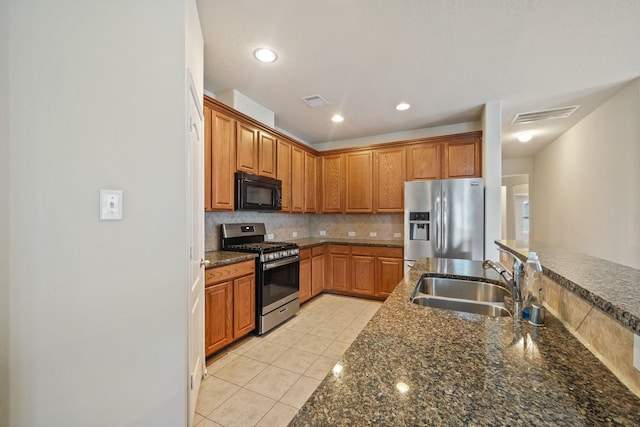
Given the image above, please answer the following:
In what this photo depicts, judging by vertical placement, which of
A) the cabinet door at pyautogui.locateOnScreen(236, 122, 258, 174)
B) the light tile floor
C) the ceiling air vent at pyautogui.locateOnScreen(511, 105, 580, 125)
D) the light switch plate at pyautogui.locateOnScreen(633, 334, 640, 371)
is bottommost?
the light tile floor

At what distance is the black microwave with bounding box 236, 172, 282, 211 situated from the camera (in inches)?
111

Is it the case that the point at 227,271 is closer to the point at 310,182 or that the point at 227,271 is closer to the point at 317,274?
the point at 317,274

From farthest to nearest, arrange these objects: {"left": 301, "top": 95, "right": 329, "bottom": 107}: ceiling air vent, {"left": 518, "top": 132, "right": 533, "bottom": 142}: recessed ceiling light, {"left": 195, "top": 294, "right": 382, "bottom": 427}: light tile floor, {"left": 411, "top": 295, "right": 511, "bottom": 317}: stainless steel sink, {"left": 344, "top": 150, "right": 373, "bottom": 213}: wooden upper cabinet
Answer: {"left": 518, "top": 132, "right": 533, "bottom": 142}: recessed ceiling light < {"left": 344, "top": 150, "right": 373, "bottom": 213}: wooden upper cabinet < {"left": 301, "top": 95, "right": 329, "bottom": 107}: ceiling air vent < {"left": 195, "top": 294, "right": 382, "bottom": 427}: light tile floor < {"left": 411, "top": 295, "right": 511, "bottom": 317}: stainless steel sink

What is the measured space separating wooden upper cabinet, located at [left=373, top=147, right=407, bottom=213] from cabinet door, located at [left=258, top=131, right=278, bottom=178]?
1626mm

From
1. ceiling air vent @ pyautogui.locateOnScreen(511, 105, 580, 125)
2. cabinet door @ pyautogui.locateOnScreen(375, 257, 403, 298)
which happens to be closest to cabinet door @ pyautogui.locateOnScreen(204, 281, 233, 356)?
cabinet door @ pyautogui.locateOnScreen(375, 257, 403, 298)

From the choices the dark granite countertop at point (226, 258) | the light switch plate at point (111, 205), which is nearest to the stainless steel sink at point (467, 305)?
the light switch plate at point (111, 205)

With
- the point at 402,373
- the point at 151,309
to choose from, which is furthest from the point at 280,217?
the point at 402,373

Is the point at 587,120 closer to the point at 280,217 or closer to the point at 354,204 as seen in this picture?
the point at 354,204

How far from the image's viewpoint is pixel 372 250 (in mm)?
4000

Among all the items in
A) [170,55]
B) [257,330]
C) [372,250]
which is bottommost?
[257,330]

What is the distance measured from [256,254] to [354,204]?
6.95 ft

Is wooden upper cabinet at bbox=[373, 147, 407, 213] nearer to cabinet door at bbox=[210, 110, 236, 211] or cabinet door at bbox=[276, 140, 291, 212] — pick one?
cabinet door at bbox=[276, 140, 291, 212]

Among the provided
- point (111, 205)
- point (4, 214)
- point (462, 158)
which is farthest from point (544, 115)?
point (4, 214)

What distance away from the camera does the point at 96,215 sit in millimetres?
1122
